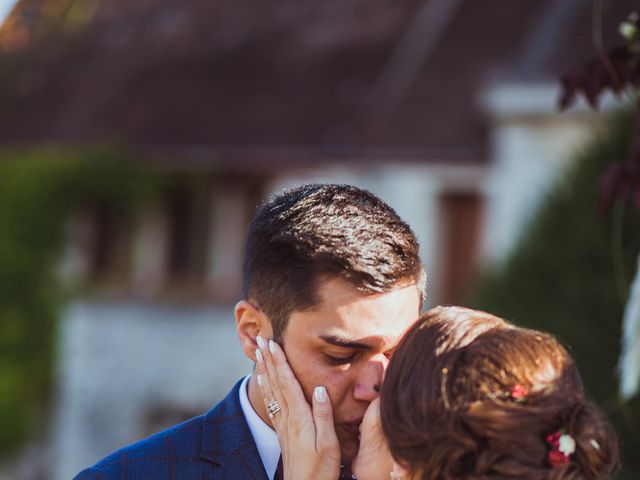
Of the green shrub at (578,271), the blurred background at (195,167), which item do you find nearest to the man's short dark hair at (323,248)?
the green shrub at (578,271)

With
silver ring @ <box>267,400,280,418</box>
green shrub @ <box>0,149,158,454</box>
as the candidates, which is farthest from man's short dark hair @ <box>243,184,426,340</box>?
green shrub @ <box>0,149,158,454</box>

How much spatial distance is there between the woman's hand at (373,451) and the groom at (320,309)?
141 millimetres

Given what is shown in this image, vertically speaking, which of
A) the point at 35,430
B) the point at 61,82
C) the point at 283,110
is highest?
the point at 61,82

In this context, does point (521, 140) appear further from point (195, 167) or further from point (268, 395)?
point (268, 395)

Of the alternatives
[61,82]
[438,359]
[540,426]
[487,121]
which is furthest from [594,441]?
[61,82]

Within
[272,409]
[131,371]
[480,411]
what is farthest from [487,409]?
[131,371]

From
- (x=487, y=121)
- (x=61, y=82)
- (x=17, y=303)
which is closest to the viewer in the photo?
(x=487, y=121)

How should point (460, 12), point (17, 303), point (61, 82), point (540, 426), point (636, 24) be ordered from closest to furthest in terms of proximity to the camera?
point (540, 426)
point (636, 24)
point (460, 12)
point (17, 303)
point (61, 82)

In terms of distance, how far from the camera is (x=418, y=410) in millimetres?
2771

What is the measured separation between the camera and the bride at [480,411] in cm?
268

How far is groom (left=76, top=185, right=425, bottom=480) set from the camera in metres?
3.08

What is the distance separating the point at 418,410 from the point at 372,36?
47.9 ft

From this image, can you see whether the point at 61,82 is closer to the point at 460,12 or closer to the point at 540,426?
the point at 460,12

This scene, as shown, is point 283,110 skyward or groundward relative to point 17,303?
skyward
